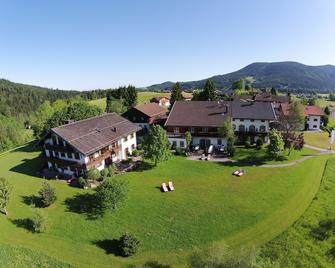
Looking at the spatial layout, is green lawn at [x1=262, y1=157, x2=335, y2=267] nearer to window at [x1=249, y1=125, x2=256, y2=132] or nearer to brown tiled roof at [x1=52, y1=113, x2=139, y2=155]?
window at [x1=249, y1=125, x2=256, y2=132]

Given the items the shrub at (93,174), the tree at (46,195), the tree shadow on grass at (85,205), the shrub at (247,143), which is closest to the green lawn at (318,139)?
the shrub at (247,143)

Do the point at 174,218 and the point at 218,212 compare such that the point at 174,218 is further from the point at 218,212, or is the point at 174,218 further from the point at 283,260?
the point at 283,260

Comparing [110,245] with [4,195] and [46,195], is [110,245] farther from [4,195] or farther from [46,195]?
[4,195]

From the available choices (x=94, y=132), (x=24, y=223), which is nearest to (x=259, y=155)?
(x=94, y=132)

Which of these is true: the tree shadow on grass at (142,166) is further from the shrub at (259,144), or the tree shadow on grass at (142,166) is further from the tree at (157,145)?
the shrub at (259,144)

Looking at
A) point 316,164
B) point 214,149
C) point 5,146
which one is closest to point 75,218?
point 214,149

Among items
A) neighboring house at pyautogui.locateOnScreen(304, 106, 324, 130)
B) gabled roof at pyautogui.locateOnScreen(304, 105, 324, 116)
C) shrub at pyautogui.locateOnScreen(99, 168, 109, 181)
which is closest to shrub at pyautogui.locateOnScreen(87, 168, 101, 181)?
shrub at pyautogui.locateOnScreen(99, 168, 109, 181)
